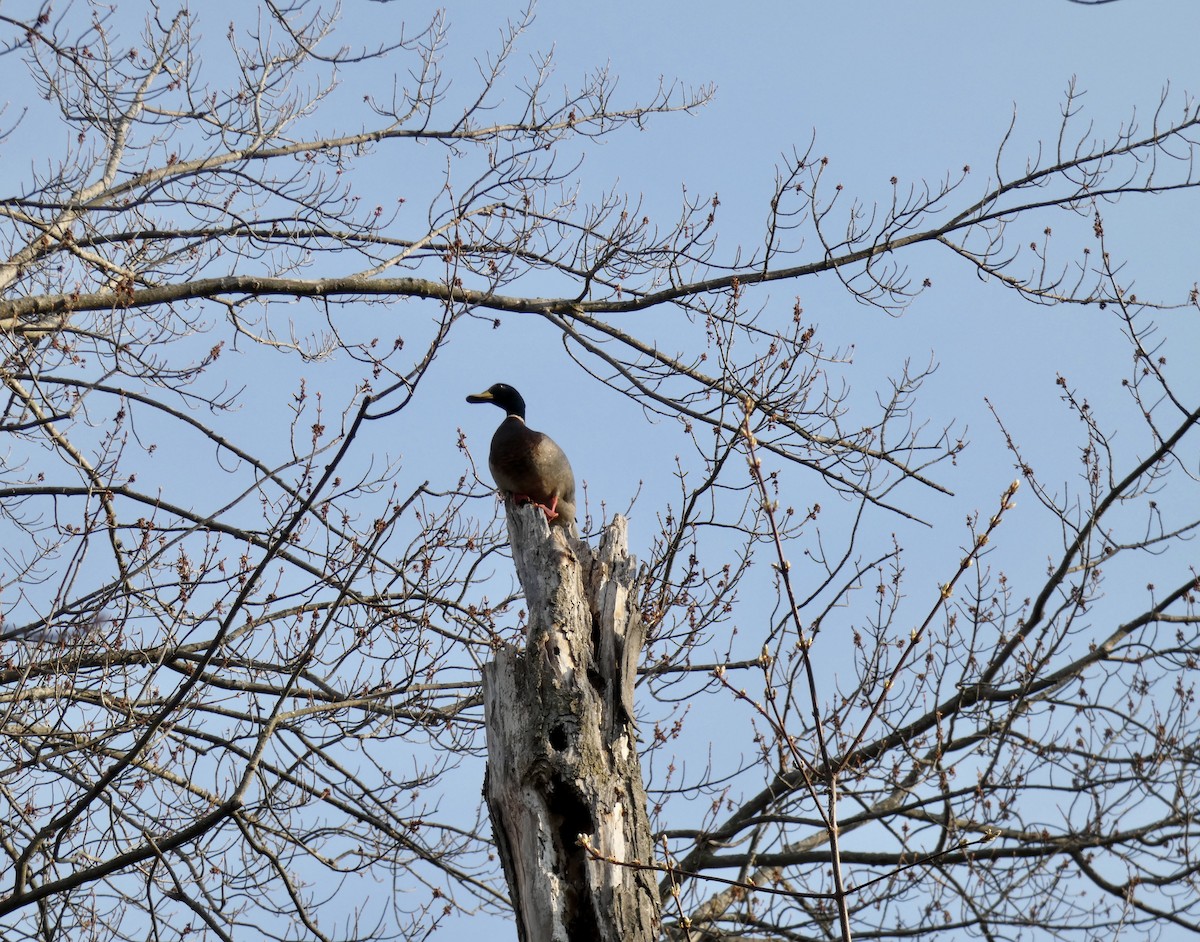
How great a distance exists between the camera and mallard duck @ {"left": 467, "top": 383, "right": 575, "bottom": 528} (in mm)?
5535

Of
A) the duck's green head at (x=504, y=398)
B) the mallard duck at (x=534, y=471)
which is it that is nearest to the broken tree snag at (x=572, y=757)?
the mallard duck at (x=534, y=471)

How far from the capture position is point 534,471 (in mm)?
5543

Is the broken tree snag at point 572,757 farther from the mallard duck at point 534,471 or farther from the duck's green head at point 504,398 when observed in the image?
the duck's green head at point 504,398

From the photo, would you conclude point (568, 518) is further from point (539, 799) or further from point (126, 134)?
point (126, 134)

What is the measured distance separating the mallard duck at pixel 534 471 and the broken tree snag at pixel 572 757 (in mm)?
1314

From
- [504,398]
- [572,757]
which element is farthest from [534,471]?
[572,757]

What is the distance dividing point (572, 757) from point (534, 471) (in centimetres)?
213

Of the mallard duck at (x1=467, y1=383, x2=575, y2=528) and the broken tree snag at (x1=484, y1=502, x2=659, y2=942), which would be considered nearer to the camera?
the broken tree snag at (x1=484, y1=502, x2=659, y2=942)

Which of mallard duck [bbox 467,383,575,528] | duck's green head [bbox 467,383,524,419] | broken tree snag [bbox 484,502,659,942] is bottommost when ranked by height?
broken tree snag [bbox 484,502,659,942]

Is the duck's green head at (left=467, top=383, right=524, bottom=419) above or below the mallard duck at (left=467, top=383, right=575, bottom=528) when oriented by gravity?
above

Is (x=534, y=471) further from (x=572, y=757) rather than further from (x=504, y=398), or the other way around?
(x=572, y=757)

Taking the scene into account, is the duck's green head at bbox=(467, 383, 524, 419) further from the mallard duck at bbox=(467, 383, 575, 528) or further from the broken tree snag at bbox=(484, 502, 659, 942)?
the broken tree snag at bbox=(484, 502, 659, 942)

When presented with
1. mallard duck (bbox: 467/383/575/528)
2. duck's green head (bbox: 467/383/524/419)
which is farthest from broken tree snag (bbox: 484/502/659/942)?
duck's green head (bbox: 467/383/524/419)

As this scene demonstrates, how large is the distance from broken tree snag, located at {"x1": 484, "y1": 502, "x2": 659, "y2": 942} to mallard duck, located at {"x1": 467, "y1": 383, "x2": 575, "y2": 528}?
1314mm
